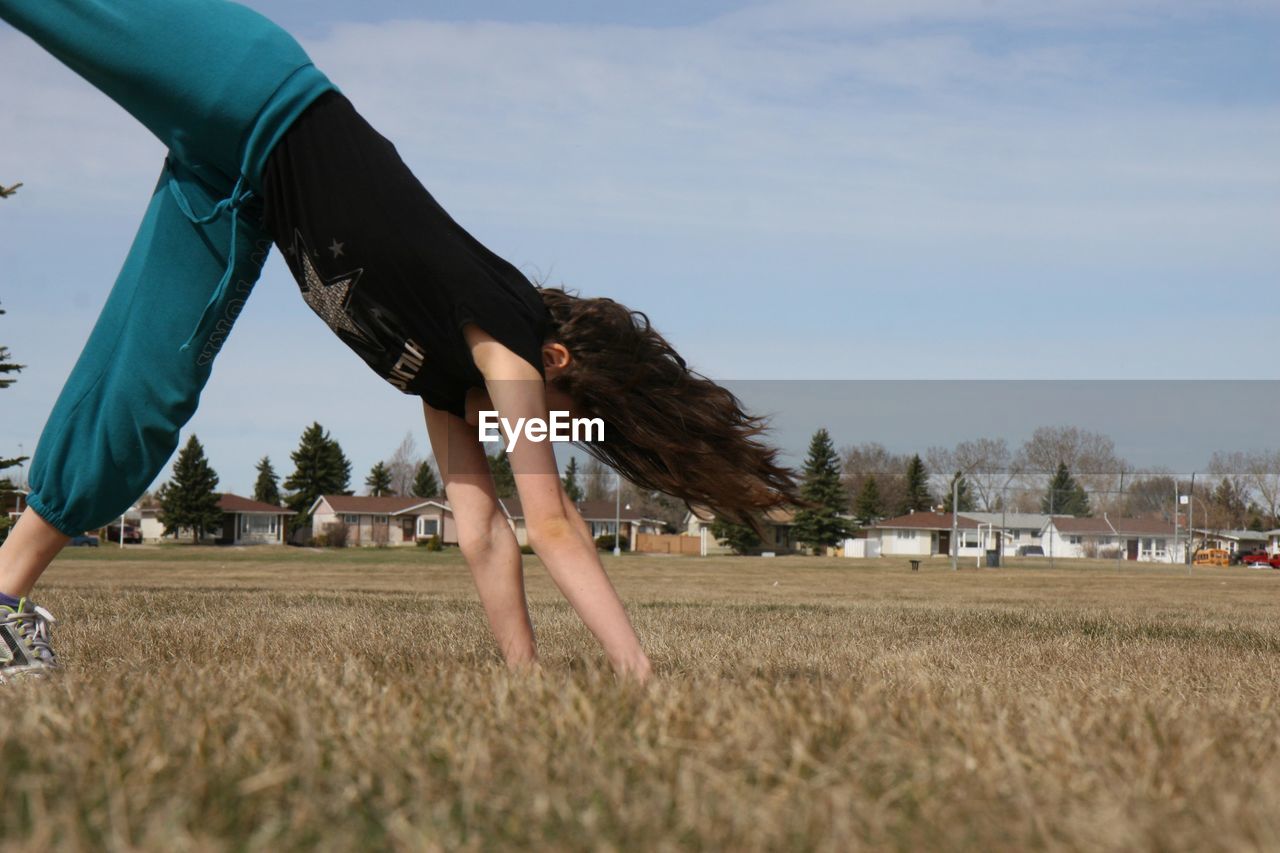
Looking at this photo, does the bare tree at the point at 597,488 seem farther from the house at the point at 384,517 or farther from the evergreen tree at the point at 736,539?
the evergreen tree at the point at 736,539

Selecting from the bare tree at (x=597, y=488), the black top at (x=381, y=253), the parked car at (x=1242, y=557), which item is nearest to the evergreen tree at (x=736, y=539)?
the bare tree at (x=597, y=488)

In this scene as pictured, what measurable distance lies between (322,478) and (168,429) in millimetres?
93991

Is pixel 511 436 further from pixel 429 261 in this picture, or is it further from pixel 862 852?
pixel 862 852

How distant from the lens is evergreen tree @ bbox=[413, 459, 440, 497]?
103 m

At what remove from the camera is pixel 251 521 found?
316 feet

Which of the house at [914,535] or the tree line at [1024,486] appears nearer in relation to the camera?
the tree line at [1024,486]

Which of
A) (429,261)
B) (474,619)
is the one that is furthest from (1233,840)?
(474,619)

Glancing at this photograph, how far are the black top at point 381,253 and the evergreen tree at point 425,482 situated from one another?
10043cm

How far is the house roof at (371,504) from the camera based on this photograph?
92.1 meters

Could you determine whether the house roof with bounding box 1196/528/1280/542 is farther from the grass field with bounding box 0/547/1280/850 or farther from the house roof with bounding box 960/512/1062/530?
the grass field with bounding box 0/547/1280/850

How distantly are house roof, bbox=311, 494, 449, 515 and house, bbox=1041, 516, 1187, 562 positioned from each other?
4936cm

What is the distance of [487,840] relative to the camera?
4.79 ft

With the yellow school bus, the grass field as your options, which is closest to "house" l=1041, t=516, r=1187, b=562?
the yellow school bus

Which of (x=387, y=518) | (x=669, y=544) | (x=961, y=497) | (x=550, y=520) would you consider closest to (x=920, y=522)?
(x=961, y=497)
